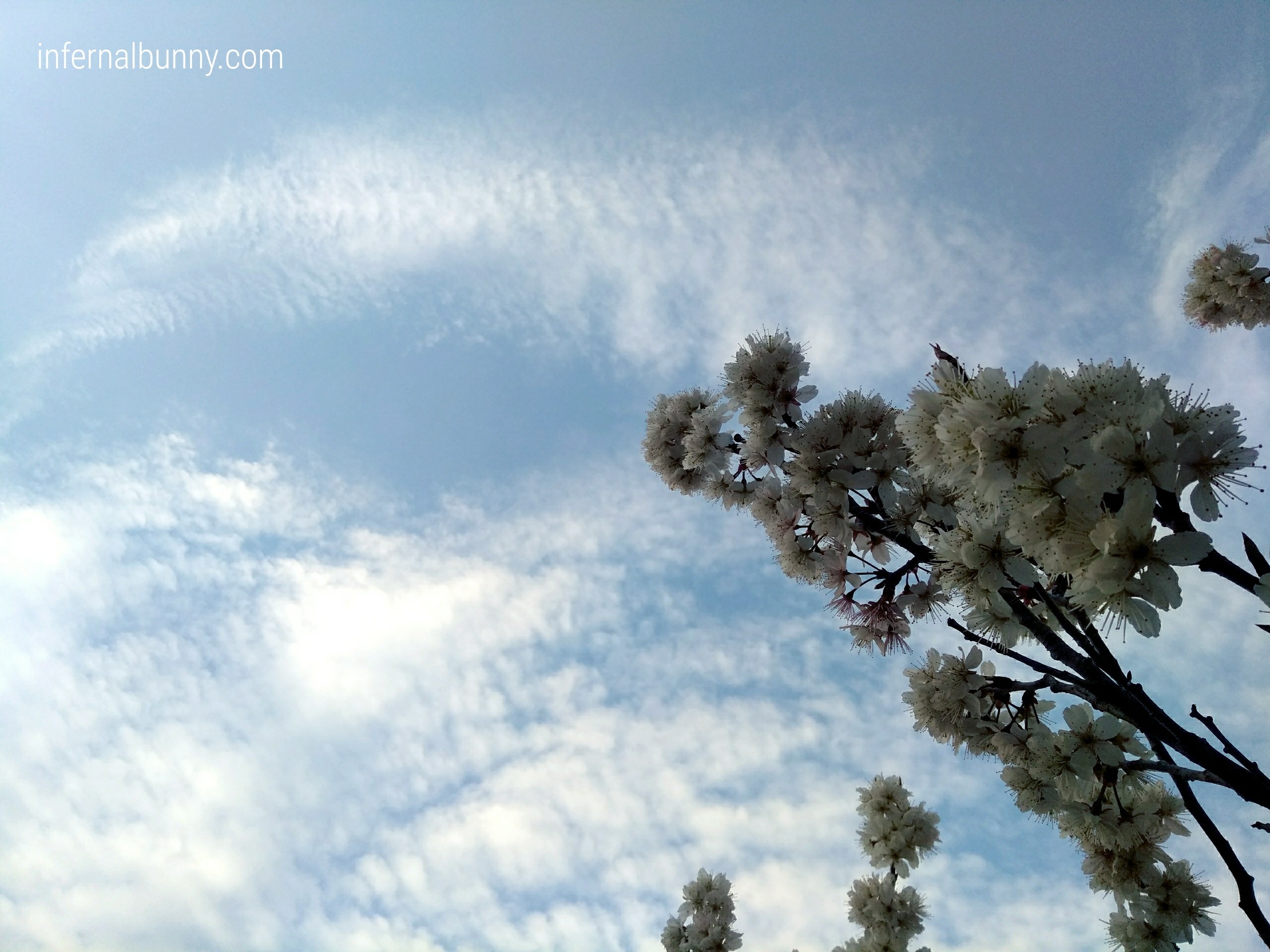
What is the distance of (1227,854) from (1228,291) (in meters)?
8.06

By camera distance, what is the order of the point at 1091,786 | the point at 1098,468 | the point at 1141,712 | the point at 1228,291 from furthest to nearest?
the point at 1228,291, the point at 1091,786, the point at 1141,712, the point at 1098,468

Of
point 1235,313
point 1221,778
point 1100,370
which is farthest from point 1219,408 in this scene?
point 1235,313

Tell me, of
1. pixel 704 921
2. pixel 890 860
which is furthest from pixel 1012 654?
pixel 704 921

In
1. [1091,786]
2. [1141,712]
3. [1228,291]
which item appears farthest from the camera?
[1228,291]

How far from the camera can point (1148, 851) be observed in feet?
14.5

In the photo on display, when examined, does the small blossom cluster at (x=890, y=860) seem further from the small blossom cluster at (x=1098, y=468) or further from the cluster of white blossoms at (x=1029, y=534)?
the small blossom cluster at (x=1098, y=468)

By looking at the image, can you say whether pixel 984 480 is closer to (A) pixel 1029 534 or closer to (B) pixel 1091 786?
(A) pixel 1029 534

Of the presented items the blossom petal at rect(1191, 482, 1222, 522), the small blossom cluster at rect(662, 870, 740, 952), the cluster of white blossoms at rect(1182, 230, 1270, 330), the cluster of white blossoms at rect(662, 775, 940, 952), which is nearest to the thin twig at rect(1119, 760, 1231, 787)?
the blossom petal at rect(1191, 482, 1222, 522)

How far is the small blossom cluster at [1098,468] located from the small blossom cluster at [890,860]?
570 centimetres

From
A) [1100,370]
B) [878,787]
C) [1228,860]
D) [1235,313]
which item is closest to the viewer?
[1100,370]

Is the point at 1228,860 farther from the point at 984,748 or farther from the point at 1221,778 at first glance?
the point at 984,748

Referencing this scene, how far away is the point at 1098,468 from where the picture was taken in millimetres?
2387

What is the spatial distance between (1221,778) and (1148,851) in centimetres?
184

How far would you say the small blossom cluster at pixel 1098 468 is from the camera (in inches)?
95.1
